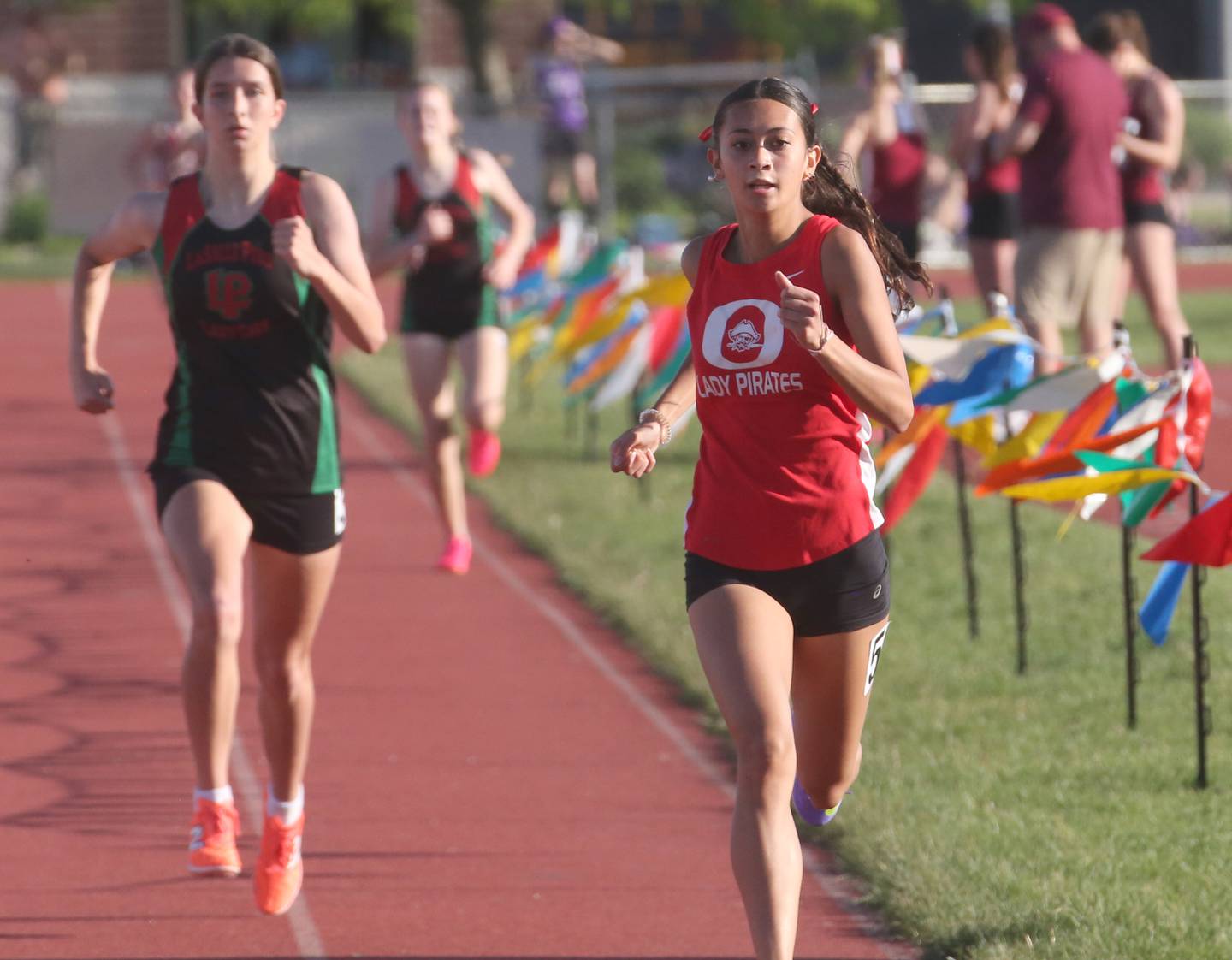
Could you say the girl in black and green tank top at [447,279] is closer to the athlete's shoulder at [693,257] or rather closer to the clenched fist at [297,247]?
the clenched fist at [297,247]

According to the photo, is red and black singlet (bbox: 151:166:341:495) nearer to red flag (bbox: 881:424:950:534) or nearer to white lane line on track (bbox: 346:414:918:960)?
white lane line on track (bbox: 346:414:918:960)

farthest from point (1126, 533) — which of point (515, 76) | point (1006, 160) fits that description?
point (515, 76)

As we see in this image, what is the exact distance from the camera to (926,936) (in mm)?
4832

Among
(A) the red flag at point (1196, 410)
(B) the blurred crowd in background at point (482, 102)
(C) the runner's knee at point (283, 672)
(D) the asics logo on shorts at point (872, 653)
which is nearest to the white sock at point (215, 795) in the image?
(C) the runner's knee at point (283, 672)

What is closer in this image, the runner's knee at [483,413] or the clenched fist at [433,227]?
the clenched fist at [433,227]

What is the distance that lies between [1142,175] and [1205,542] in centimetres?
629

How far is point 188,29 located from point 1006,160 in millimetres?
33833

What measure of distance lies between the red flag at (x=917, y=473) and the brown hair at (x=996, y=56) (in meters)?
4.99

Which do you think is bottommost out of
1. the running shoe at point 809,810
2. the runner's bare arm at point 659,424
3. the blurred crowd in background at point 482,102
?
the blurred crowd in background at point 482,102

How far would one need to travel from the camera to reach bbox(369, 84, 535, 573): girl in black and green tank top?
9.03 m

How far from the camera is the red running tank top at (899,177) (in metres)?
12.2

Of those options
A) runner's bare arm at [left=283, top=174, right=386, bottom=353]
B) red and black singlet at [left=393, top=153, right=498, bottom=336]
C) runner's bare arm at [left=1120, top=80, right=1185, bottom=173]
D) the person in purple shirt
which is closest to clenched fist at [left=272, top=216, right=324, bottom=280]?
runner's bare arm at [left=283, top=174, right=386, bottom=353]

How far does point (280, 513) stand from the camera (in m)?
5.13

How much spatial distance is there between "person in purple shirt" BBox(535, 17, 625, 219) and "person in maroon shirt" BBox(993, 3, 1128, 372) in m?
15.6
